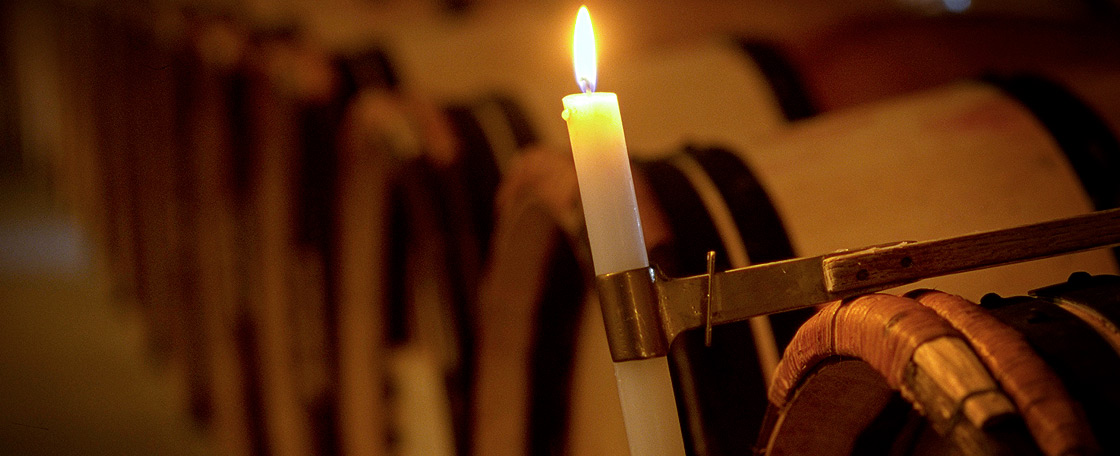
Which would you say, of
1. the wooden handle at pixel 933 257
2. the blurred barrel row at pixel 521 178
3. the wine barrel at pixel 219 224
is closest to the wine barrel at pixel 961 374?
the wooden handle at pixel 933 257

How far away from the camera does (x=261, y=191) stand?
33.7 inches

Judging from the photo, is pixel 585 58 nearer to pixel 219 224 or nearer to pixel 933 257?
pixel 933 257

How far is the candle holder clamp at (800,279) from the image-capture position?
31 cm

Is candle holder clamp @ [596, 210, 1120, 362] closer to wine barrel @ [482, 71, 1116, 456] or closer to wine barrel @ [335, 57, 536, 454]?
wine barrel @ [482, 71, 1116, 456]

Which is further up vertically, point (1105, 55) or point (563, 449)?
point (1105, 55)

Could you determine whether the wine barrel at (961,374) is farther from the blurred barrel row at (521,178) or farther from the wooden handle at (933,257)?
the blurred barrel row at (521,178)

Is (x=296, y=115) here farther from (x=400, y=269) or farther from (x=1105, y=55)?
(x=1105, y=55)

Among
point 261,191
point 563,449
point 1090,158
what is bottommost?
point 563,449

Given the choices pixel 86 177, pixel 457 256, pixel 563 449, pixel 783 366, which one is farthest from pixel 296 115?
pixel 86 177

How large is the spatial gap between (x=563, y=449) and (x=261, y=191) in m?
0.48

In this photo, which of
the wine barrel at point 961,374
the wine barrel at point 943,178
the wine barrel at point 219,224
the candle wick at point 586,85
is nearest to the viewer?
the wine barrel at point 961,374

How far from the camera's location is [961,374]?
0.78 ft

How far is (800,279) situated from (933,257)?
0.17 feet

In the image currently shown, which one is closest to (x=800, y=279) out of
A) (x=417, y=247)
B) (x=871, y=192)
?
(x=871, y=192)
